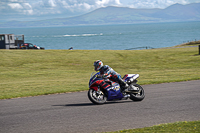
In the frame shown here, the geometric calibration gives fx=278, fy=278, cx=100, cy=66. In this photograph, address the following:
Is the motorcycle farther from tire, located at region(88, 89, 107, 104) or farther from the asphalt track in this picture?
the asphalt track

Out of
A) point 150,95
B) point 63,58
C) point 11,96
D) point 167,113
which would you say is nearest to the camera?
point 167,113

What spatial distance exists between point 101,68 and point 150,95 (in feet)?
10.8

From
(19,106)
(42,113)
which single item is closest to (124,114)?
(42,113)

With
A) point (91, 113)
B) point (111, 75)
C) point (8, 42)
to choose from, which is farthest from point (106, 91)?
point (8, 42)

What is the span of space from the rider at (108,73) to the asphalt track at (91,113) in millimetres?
809

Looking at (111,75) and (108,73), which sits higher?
(108,73)

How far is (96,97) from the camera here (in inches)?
431

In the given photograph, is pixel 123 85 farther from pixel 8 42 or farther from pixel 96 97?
pixel 8 42

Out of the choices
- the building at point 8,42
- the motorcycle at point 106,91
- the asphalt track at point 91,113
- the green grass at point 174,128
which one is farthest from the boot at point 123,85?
the building at point 8,42

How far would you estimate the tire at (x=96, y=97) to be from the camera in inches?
426

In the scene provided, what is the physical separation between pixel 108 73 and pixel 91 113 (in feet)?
6.44

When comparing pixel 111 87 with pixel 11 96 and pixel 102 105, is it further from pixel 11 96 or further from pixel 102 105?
pixel 11 96

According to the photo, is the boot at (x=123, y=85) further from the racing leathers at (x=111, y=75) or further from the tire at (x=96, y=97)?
the tire at (x=96, y=97)

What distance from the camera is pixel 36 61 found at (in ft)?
116
